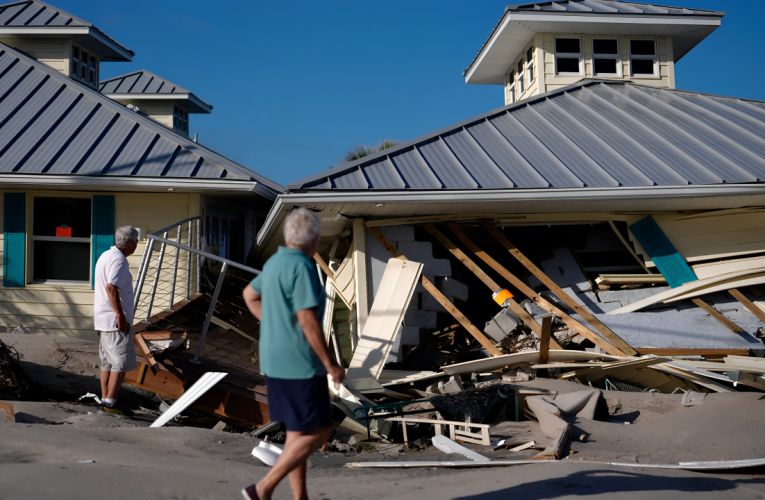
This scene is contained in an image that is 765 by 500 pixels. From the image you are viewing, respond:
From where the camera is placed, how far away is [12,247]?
9688 mm

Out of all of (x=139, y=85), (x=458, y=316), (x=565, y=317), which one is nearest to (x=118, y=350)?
(x=458, y=316)

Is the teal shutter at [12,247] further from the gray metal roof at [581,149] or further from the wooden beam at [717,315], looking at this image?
the wooden beam at [717,315]

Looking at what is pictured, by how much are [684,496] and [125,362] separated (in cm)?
487

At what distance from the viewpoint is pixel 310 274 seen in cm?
312

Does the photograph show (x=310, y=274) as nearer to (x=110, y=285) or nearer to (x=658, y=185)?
(x=110, y=285)

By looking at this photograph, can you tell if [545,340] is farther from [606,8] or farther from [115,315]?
[606,8]

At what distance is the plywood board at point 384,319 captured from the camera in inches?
300

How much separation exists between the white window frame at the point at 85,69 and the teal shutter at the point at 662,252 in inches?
443

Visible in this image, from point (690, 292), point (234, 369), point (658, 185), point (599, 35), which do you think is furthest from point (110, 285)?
point (599, 35)

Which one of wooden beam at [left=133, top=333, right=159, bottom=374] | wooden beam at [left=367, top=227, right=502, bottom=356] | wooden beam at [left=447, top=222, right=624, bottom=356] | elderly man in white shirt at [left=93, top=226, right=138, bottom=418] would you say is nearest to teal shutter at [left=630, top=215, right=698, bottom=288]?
wooden beam at [left=447, top=222, right=624, bottom=356]

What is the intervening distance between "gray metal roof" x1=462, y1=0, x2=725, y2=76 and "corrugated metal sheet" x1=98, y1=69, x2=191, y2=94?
13190mm

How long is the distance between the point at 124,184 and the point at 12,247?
7.31 ft

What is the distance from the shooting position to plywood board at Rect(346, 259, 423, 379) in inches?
300

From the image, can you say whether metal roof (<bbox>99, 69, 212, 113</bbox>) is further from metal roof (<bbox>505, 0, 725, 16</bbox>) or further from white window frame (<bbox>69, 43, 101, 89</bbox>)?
metal roof (<bbox>505, 0, 725, 16</bbox>)
